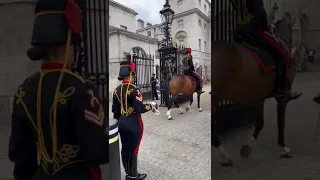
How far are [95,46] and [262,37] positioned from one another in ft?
3.52

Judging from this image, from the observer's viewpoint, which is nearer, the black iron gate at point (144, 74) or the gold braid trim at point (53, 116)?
the gold braid trim at point (53, 116)

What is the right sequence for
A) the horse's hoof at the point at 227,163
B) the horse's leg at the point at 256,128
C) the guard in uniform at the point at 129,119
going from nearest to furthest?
1. the horse's leg at the point at 256,128
2. the horse's hoof at the point at 227,163
3. the guard in uniform at the point at 129,119

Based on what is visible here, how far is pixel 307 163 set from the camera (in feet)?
4.60

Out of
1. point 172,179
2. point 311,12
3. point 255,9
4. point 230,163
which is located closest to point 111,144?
point 172,179

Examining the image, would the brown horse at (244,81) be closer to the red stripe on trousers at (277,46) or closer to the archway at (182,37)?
the red stripe on trousers at (277,46)

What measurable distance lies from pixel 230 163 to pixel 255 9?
109 cm

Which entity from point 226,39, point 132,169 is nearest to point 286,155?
point 226,39

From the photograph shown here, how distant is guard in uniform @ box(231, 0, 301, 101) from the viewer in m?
1.39

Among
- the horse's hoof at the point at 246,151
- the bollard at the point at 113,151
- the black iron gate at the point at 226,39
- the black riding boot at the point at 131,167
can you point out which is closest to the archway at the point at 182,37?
the black riding boot at the point at 131,167

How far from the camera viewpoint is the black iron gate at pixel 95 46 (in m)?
1.35

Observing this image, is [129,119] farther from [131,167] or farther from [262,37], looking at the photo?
A: [262,37]

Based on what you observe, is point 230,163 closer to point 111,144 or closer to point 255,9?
point 255,9

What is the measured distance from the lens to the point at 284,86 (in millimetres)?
1428

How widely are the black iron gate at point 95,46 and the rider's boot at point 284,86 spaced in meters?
1.13
